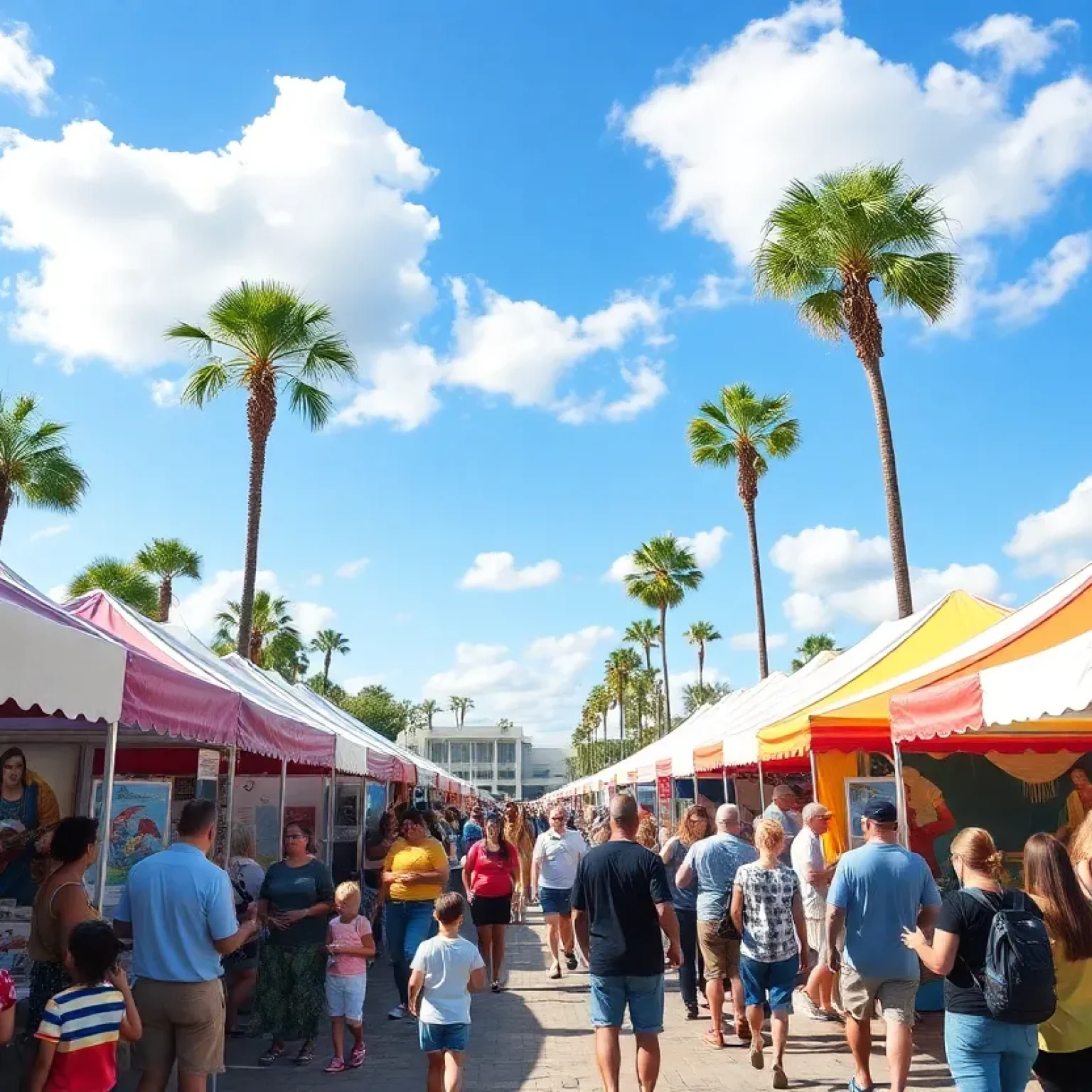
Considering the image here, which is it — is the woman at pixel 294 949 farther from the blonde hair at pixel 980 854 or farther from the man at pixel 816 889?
the blonde hair at pixel 980 854

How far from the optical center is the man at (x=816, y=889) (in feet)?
26.0

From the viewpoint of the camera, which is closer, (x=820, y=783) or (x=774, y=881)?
(x=774, y=881)

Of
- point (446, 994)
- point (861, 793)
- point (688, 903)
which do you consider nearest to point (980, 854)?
point (446, 994)

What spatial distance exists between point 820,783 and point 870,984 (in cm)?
303

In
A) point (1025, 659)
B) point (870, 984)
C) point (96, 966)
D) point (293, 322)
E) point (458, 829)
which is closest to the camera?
point (96, 966)

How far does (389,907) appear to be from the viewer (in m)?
8.14

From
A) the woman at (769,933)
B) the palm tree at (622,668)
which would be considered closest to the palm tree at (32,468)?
the woman at (769,933)

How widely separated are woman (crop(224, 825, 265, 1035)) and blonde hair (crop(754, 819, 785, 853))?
409 centimetres

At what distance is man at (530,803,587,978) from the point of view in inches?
419

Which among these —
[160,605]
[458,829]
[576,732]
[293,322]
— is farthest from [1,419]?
[576,732]

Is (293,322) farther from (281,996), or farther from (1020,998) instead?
(1020,998)

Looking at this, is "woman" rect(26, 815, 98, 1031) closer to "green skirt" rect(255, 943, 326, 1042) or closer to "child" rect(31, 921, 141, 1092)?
"child" rect(31, 921, 141, 1092)

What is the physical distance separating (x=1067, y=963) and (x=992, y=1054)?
19.1 inches

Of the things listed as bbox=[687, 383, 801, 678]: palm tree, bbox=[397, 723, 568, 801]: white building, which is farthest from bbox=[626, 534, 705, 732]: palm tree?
bbox=[397, 723, 568, 801]: white building
